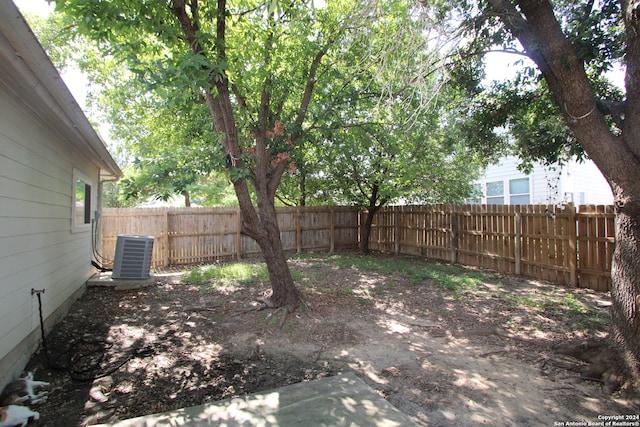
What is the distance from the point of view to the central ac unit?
23.6ft

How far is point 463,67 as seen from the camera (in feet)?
19.2

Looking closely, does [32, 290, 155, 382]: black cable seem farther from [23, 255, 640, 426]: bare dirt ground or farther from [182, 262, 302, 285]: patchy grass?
[182, 262, 302, 285]: patchy grass

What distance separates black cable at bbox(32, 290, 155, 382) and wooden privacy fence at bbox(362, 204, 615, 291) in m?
7.87

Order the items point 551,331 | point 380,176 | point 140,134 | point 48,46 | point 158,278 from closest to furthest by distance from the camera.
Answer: point 551,331
point 158,278
point 48,46
point 380,176
point 140,134

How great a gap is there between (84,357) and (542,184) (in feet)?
48.6

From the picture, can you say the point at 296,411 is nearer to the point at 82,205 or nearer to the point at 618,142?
the point at 618,142

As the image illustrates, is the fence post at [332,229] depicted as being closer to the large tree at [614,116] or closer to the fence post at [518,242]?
the fence post at [518,242]

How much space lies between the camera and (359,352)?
165 inches

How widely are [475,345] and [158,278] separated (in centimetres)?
722

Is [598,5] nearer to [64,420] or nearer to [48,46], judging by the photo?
[64,420]

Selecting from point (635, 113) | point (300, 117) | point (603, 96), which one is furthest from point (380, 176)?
point (635, 113)

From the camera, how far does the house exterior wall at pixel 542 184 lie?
1320cm

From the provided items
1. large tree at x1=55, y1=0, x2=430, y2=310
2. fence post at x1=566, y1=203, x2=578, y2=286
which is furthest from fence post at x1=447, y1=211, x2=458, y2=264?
large tree at x1=55, y1=0, x2=430, y2=310

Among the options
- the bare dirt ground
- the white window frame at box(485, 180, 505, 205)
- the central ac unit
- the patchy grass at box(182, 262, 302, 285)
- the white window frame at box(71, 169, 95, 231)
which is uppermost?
the white window frame at box(485, 180, 505, 205)
